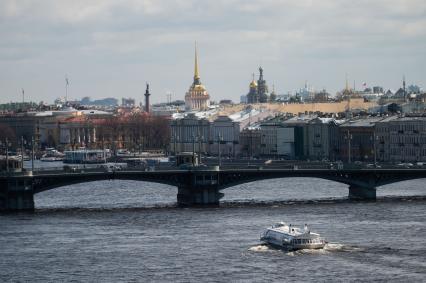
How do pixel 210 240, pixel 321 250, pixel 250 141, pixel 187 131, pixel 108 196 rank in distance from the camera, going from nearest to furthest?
1. pixel 321 250
2. pixel 210 240
3. pixel 108 196
4. pixel 250 141
5. pixel 187 131

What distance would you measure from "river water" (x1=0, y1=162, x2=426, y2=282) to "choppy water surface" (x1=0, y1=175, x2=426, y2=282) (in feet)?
0.13

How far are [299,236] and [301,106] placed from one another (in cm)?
12447

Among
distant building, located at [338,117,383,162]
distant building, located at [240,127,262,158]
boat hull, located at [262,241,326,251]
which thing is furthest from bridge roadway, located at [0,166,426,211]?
distant building, located at [240,127,262,158]

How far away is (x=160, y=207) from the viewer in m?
94.9

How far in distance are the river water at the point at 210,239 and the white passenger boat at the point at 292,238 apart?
19.6 inches

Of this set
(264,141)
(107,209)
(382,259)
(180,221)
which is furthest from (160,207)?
(264,141)

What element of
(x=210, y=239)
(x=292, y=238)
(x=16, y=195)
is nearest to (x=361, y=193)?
(x=16, y=195)

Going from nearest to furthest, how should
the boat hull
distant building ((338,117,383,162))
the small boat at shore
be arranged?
the boat hull → distant building ((338,117,383,162)) → the small boat at shore

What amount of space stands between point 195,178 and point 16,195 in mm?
9088

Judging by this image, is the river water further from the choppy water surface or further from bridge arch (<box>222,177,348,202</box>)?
bridge arch (<box>222,177,348,202</box>)

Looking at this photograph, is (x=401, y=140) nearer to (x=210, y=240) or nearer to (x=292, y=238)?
(x=210, y=240)

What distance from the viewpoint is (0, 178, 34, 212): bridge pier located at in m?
93.1

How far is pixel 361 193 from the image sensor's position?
9769cm

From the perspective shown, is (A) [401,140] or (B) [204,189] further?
(A) [401,140]
